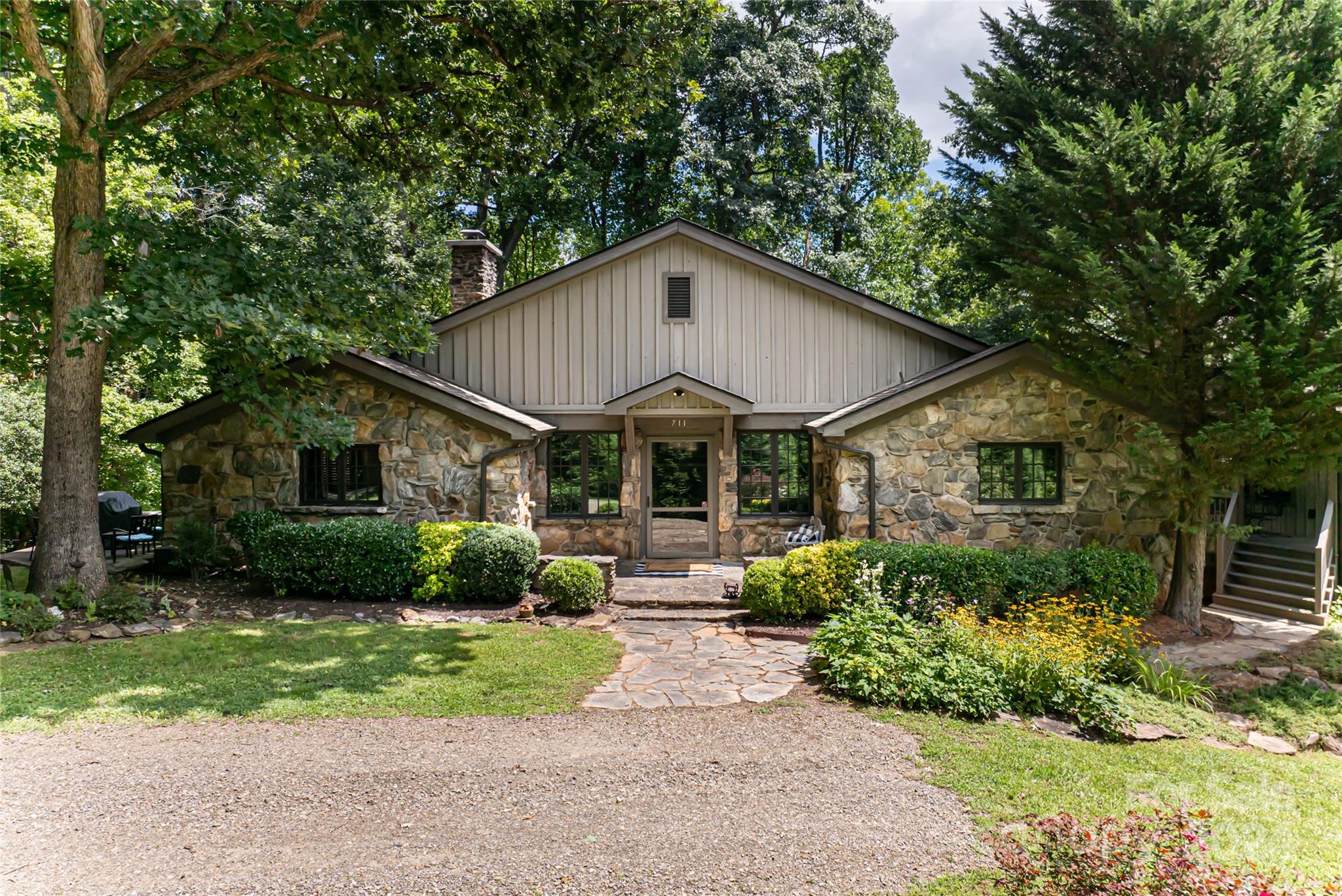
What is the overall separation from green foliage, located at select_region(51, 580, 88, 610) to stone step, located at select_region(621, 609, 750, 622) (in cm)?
648

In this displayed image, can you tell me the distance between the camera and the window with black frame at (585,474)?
1277 cm

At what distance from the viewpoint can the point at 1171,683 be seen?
281 inches

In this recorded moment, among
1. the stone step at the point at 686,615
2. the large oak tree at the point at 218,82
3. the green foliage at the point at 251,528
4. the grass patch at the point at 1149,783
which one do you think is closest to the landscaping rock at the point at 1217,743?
the grass patch at the point at 1149,783

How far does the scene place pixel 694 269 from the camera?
12.9 metres

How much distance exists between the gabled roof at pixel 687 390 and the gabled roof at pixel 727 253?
266 centimetres

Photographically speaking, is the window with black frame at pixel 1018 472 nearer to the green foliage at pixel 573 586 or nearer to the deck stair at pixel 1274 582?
the deck stair at pixel 1274 582

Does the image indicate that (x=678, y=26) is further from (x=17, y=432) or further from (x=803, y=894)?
(x=17, y=432)

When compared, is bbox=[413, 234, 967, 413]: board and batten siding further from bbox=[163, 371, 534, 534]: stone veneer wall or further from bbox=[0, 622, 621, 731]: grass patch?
bbox=[0, 622, 621, 731]: grass patch

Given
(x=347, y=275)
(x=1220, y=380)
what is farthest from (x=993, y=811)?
(x=347, y=275)

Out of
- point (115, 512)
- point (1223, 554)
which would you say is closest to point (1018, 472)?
point (1223, 554)

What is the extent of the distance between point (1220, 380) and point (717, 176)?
52.7ft

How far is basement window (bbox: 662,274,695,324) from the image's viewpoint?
13.0 meters

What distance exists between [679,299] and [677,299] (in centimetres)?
4

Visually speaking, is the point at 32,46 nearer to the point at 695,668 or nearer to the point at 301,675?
the point at 301,675
